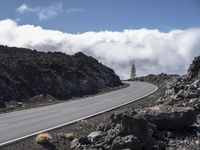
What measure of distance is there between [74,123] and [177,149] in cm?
794

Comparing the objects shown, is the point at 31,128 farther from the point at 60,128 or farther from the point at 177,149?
Result: the point at 177,149

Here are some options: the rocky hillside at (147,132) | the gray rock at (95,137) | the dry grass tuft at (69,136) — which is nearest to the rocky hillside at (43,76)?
the dry grass tuft at (69,136)

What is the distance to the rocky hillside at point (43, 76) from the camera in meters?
51.3

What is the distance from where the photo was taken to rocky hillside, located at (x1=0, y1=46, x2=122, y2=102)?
2019 inches

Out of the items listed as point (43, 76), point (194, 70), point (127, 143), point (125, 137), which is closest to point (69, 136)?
point (125, 137)

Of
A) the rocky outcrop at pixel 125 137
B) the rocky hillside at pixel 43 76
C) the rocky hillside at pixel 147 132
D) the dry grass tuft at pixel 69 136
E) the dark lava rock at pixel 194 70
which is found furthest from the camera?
the rocky hillside at pixel 43 76

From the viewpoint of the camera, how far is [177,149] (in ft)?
62.2

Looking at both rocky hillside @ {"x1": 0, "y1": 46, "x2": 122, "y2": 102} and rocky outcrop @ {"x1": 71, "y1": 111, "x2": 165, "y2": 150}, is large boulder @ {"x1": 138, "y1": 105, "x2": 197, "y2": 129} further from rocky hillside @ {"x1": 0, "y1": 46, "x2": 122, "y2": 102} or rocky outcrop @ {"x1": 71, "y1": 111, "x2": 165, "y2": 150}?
rocky hillside @ {"x1": 0, "y1": 46, "x2": 122, "y2": 102}

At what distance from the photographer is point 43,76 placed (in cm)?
5878

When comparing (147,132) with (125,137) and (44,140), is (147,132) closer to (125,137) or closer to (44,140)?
(125,137)

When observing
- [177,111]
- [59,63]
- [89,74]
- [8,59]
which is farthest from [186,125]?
[89,74]

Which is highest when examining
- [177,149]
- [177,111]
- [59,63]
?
[59,63]

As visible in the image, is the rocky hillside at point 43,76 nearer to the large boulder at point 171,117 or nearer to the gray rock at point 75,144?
the large boulder at point 171,117

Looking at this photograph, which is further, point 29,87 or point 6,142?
point 29,87
